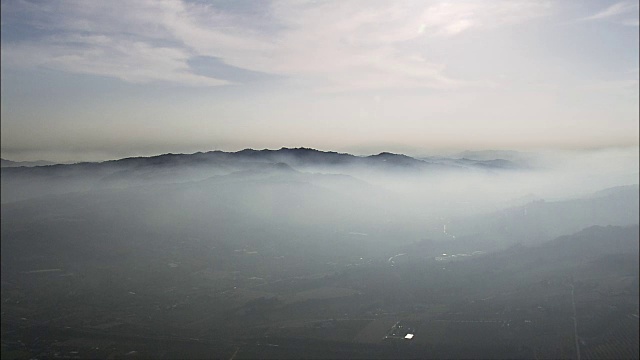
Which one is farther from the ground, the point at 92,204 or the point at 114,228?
the point at 92,204

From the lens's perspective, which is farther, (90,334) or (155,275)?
(155,275)

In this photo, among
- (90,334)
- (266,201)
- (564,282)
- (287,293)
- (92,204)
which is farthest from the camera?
(266,201)

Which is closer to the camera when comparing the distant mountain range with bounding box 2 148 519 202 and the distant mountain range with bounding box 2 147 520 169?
the distant mountain range with bounding box 2 148 519 202

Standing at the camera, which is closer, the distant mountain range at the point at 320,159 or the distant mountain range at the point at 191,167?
the distant mountain range at the point at 191,167

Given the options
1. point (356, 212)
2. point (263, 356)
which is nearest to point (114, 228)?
point (263, 356)

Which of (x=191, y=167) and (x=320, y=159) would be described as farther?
(x=320, y=159)

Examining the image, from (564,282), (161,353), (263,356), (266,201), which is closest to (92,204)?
(161,353)

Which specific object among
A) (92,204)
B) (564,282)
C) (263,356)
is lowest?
(263,356)

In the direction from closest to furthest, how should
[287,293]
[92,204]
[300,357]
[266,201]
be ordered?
[300,357] → [92,204] → [287,293] → [266,201]

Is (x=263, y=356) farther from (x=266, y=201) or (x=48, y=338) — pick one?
(x=266, y=201)
